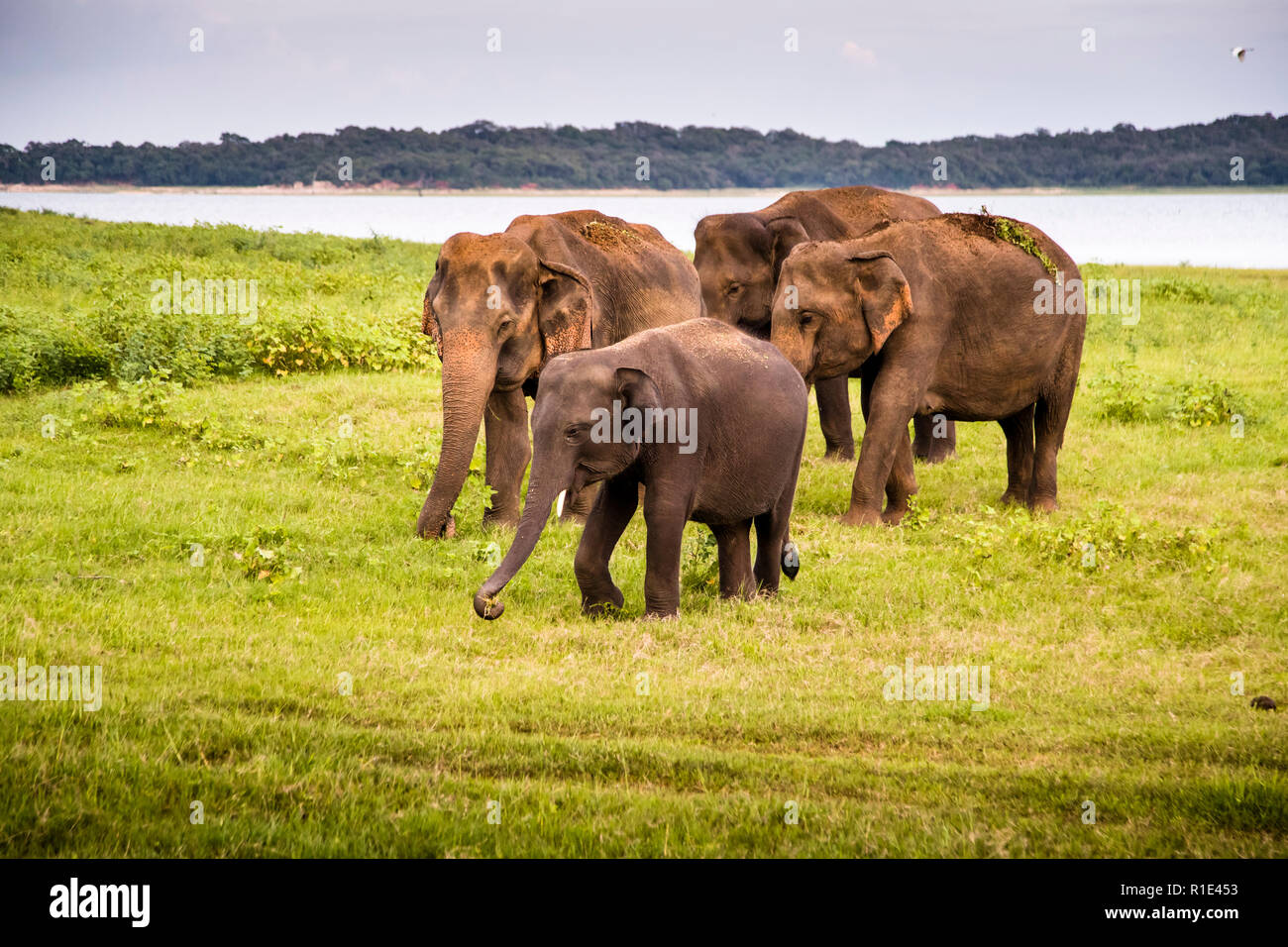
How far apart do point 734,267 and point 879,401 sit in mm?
3946

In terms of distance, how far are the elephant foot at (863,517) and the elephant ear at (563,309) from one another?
3460mm

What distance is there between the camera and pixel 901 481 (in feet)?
47.9

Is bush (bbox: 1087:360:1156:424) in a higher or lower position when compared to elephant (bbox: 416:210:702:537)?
lower

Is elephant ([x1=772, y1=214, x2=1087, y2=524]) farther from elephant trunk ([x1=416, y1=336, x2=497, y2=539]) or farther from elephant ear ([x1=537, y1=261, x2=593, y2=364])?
elephant trunk ([x1=416, y1=336, x2=497, y2=539])

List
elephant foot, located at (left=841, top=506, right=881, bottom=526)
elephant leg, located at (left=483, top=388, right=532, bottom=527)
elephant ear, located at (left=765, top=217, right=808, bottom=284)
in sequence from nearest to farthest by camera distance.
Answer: elephant leg, located at (left=483, top=388, right=532, bottom=527)
elephant foot, located at (left=841, top=506, right=881, bottom=526)
elephant ear, located at (left=765, top=217, right=808, bottom=284)

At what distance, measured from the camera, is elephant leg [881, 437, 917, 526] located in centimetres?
1455

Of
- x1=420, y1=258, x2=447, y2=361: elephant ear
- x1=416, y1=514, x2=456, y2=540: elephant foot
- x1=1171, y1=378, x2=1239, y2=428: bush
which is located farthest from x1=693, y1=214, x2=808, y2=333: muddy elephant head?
x1=1171, y1=378, x2=1239, y2=428: bush

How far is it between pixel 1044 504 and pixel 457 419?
23.3 feet

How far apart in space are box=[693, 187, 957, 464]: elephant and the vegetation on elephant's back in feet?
Result: 22.4

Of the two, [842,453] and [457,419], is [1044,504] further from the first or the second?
[457,419]

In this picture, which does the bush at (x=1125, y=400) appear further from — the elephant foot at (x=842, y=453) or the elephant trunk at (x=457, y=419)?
the elephant trunk at (x=457, y=419)

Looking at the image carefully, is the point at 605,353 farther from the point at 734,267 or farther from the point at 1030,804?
the point at 734,267

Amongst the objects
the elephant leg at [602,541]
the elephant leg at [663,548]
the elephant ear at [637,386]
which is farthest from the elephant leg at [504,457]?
the elephant ear at [637,386]

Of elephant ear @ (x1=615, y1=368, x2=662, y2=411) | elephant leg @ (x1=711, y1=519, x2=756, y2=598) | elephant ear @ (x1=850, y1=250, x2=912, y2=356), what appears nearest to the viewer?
elephant ear @ (x1=615, y1=368, x2=662, y2=411)
